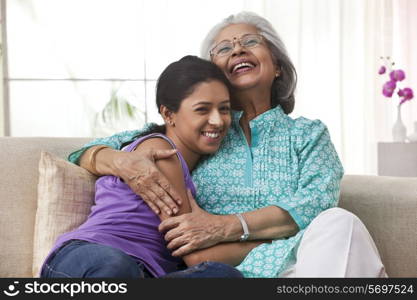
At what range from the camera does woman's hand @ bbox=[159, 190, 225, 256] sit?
5.52ft

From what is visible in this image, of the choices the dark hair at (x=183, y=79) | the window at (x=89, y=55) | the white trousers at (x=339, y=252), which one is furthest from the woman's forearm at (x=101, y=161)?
the window at (x=89, y=55)

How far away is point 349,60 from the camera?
468 cm

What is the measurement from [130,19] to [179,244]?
304cm

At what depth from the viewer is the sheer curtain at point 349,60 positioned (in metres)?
4.61

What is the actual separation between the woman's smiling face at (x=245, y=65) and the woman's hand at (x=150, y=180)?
44cm

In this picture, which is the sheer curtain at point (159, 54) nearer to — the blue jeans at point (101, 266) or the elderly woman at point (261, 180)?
the elderly woman at point (261, 180)

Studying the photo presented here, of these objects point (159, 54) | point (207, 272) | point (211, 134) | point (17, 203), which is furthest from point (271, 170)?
point (159, 54)

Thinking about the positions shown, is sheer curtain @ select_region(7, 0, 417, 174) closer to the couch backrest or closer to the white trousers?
the couch backrest

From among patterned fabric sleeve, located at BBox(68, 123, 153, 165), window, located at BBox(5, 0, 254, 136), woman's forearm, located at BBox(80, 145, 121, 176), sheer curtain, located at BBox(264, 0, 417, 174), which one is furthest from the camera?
sheer curtain, located at BBox(264, 0, 417, 174)

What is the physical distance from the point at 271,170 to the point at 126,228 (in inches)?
21.2

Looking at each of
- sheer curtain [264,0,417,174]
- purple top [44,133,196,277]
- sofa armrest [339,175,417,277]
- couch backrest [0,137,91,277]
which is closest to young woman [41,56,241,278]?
purple top [44,133,196,277]

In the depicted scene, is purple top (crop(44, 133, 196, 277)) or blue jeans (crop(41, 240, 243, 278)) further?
purple top (crop(44, 133, 196, 277))

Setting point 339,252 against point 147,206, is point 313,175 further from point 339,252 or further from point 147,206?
point 147,206

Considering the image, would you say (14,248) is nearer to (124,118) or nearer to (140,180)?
(140,180)
